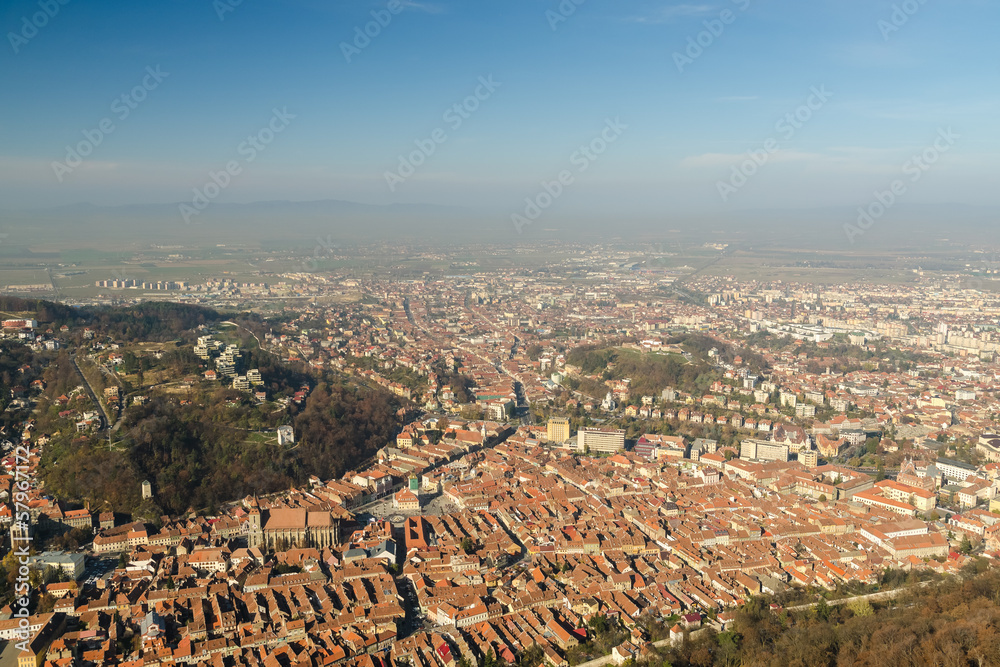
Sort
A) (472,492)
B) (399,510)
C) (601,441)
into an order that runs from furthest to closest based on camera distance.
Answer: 1. (601,441)
2. (472,492)
3. (399,510)

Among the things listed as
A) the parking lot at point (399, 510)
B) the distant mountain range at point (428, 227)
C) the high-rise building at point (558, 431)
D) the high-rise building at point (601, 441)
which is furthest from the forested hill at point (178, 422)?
the distant mountain range at point (428, 227)

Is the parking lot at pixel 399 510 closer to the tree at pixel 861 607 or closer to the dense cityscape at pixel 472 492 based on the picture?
the dense cityscape at pixel 472 492

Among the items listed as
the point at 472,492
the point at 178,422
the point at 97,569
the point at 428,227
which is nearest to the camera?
the point at 97,569

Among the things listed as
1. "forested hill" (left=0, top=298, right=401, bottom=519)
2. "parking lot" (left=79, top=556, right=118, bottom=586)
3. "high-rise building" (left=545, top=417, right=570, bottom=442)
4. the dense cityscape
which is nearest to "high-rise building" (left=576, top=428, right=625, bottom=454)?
the dense cityscape

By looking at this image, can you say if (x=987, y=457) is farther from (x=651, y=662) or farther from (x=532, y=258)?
(x=532, y=258)

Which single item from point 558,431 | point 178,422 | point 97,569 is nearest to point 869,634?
point 558,431

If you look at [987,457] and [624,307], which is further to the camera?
[624,307]

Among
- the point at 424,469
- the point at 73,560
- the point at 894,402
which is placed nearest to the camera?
the point at 73,560

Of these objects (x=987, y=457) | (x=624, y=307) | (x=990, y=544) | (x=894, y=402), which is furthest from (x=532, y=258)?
(x=990, y=544)

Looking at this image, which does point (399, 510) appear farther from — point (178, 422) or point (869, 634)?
point (869, 634)
